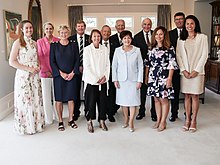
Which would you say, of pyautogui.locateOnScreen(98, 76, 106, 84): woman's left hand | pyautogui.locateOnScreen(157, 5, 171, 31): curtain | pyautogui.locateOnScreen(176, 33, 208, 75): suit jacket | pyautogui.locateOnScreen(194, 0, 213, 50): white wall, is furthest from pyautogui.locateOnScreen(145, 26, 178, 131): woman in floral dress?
pyautogui.locateOnScreen(157, 5, 171, 31): curtain

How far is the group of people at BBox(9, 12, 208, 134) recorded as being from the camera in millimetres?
3717

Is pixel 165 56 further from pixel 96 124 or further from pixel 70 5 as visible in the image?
pixel 70 5

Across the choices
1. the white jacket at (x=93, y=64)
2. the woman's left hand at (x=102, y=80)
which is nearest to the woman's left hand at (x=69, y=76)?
the white jacket at (x=93, y=64)

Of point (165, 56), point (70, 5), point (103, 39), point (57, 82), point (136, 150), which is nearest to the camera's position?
point (136, 150)

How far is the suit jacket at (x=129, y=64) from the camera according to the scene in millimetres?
3824

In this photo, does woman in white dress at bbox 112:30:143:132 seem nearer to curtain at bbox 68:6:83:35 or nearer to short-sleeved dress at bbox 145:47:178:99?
short-sleeved dress at bbox 145:47:178:99

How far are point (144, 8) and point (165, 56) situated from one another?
617cm

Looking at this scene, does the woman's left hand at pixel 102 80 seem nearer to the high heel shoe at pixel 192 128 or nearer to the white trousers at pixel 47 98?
the white trousers at pixel 47 98

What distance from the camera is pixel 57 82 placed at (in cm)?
397

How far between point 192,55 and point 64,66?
1.81m

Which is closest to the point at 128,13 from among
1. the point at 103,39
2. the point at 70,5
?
the point at 70,5

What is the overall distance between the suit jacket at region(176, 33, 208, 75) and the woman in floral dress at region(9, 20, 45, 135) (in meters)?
2.02

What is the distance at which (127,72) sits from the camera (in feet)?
12.6

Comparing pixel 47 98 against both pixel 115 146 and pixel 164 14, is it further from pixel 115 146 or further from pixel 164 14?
pixel 164 14
